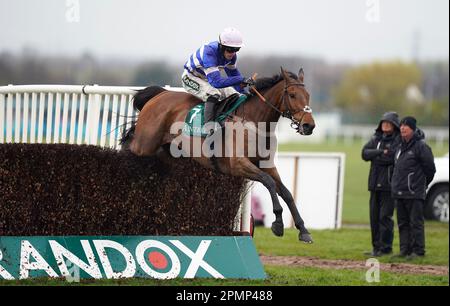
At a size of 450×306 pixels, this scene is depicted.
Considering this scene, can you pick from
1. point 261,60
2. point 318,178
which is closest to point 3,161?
point 318,178

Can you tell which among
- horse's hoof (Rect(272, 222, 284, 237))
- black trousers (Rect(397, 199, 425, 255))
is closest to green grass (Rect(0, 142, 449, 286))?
black trousers (Rect(397, 199, 425, 255))

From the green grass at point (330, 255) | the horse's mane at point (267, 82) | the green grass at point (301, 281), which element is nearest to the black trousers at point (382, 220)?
the green grass at point (330, 255)

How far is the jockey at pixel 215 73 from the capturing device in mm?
8883

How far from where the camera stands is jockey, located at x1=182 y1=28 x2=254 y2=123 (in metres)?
8.88

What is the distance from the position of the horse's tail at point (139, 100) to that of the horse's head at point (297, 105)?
1.76 metres

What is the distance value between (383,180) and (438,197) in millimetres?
4407

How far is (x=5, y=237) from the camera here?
8.36 m

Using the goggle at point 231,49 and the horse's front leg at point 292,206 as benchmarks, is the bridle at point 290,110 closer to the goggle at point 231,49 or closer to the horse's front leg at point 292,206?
the goggle at point 231,49

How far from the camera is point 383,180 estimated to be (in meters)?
11.9

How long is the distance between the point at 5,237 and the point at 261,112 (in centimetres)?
290

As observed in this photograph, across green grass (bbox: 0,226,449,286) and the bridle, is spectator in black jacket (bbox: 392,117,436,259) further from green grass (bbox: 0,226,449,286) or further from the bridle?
the bridle

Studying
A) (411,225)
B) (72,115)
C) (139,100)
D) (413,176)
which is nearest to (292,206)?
(139,100)

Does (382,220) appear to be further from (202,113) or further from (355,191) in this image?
(355,191)

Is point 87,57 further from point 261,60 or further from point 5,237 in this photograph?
point 5,237
